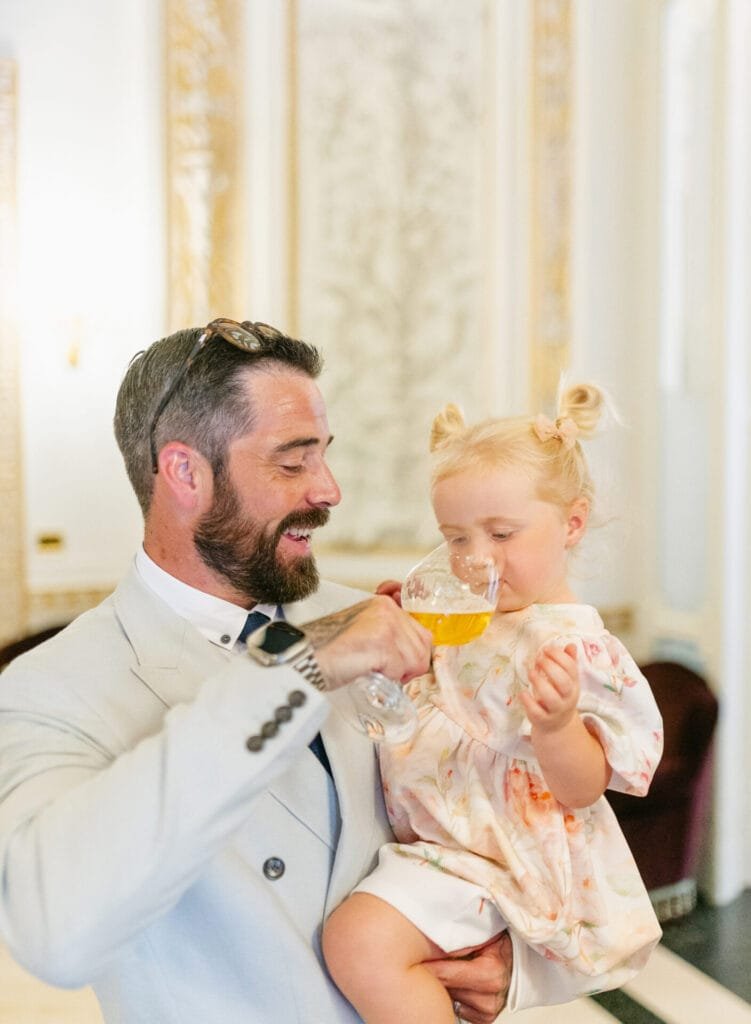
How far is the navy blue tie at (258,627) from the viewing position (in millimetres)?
1782

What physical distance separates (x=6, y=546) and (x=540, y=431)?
3.50 m

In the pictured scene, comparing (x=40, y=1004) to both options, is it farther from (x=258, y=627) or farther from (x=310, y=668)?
(x=310, y=668)

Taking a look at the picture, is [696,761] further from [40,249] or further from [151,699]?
[40,249]

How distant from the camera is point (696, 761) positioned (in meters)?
4.40

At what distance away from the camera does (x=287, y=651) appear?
1.38m

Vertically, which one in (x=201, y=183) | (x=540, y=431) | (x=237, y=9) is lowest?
(x=540, y=431)

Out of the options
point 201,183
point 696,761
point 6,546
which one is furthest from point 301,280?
point 696,761

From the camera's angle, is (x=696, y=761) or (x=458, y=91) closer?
(x=696, y=761)

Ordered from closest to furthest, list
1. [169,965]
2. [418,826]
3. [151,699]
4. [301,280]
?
[169,965] → [151,699] → [418,826] → [301,280]

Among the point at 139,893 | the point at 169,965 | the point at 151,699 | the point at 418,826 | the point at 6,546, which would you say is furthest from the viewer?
the point at 6,546

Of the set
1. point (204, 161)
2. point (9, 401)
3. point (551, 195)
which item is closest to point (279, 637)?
point (9, 401)

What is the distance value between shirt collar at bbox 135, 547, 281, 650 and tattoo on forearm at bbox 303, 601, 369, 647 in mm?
366

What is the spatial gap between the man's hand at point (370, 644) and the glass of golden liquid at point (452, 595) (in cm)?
10

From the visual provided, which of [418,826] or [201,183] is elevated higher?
[201,183]
